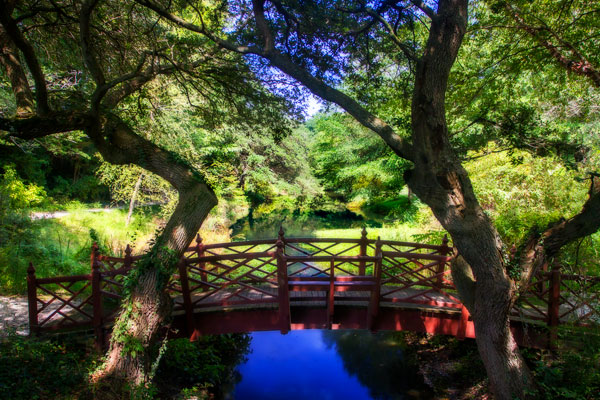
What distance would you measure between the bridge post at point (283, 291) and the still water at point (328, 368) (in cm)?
280

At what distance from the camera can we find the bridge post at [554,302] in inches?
262

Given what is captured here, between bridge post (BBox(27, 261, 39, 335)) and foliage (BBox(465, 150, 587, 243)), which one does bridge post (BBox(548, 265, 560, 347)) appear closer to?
foliage (BBox(465, 150, 587, 243))

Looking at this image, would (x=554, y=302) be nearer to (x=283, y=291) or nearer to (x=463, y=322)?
(x=463, y=322)

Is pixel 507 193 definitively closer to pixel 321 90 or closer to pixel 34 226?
pixel 321 90

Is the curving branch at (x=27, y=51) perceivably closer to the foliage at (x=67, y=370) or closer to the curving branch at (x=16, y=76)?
the curving branch at (x=16, y=76)

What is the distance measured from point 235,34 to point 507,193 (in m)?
10.5

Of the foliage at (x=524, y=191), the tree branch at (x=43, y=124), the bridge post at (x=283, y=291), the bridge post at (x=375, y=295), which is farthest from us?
the foliage at (x=524, y=191)

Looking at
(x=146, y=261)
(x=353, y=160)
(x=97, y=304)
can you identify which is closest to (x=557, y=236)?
(x=146, y=261)

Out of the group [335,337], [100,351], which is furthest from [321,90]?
[335,337]

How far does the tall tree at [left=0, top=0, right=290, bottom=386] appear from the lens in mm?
5652

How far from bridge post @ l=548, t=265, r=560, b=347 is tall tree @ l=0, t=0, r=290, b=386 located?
21.8 feet

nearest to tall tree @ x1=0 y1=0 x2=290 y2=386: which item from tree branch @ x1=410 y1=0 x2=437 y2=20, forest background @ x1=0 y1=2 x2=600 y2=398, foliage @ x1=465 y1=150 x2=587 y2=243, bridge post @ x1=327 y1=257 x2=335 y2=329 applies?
forest background @ x1=0 y1=2 x2=600 y2=398

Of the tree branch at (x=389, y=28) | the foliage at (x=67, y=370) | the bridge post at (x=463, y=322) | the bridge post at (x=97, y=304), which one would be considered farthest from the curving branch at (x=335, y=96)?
the foliage at (x=67, y=370)

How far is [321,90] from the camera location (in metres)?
6.43
